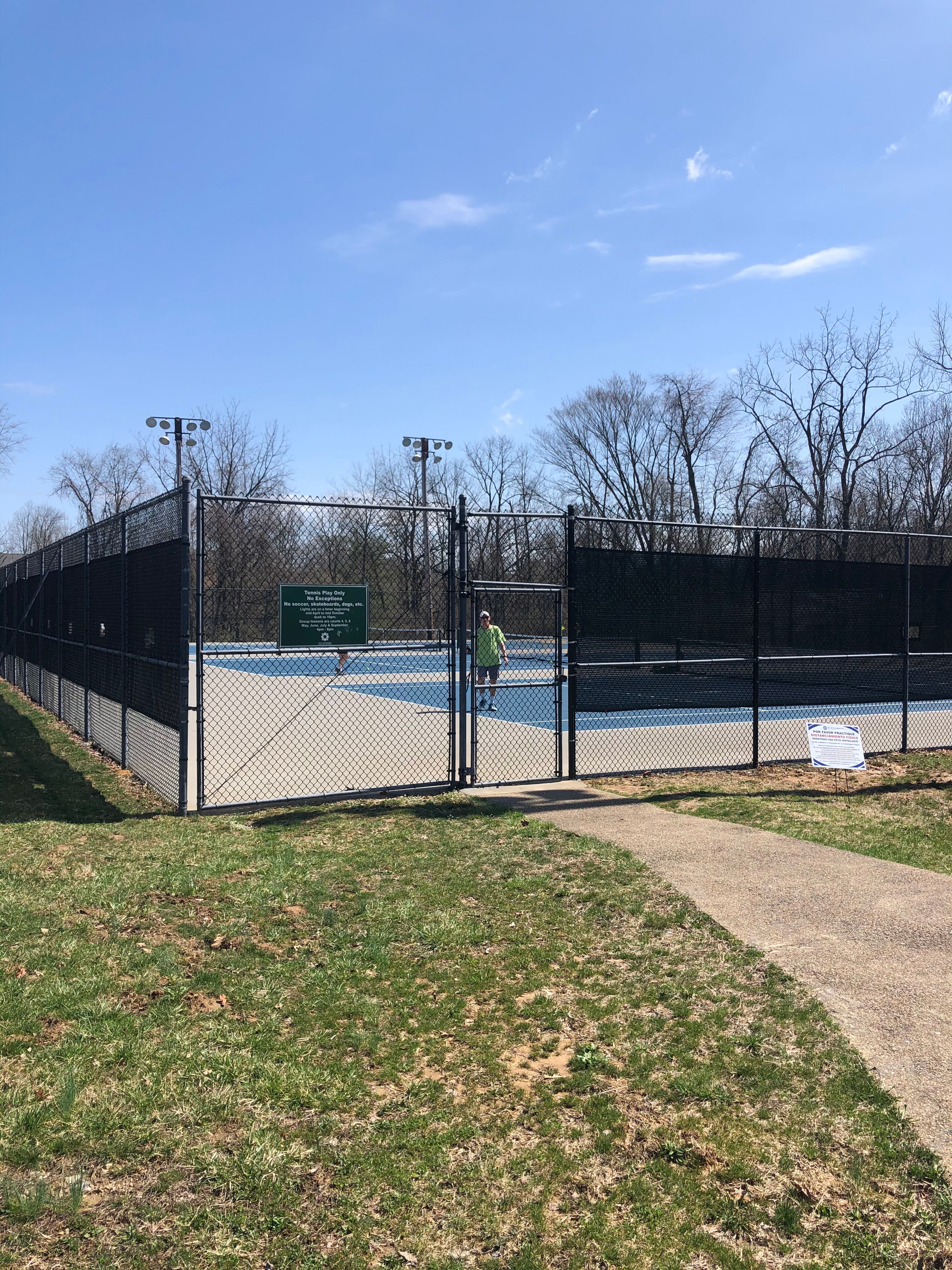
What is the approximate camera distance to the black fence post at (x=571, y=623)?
987cm

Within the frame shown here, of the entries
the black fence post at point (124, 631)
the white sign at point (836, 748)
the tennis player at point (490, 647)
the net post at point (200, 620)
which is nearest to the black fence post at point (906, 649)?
the white sign at point (836, 748)

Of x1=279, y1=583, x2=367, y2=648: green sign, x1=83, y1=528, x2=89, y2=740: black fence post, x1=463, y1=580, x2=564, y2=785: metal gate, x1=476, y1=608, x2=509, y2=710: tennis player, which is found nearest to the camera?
x1=279, y1=583, x2=367, y2=648: green sign

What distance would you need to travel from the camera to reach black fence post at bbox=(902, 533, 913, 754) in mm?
12102

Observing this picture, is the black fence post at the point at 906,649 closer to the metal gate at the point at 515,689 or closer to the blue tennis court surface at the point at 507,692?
the blue tennis court surface at the point at 507,692

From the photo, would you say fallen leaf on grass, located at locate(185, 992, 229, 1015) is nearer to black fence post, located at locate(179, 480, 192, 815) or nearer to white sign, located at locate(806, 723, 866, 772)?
black fence post, located at locate(179, 480, 192, 815)

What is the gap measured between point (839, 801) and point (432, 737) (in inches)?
260

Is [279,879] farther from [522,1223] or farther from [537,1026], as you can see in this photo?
[522,1223]

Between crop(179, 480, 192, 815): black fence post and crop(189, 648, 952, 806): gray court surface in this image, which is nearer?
crop(179, 480, 192, 815): black fence post

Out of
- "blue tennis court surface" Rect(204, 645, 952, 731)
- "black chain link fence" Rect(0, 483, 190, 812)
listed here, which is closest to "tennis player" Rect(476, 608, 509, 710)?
"blue tennis court surface" Rect(204, 645, 952, 731)

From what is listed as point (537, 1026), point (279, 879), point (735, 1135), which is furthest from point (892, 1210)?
point (279, 879)

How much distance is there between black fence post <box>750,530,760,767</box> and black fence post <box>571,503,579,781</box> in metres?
2.29

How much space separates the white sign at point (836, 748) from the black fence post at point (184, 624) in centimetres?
612

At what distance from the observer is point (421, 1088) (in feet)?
12.2

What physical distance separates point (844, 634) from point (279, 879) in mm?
8423
